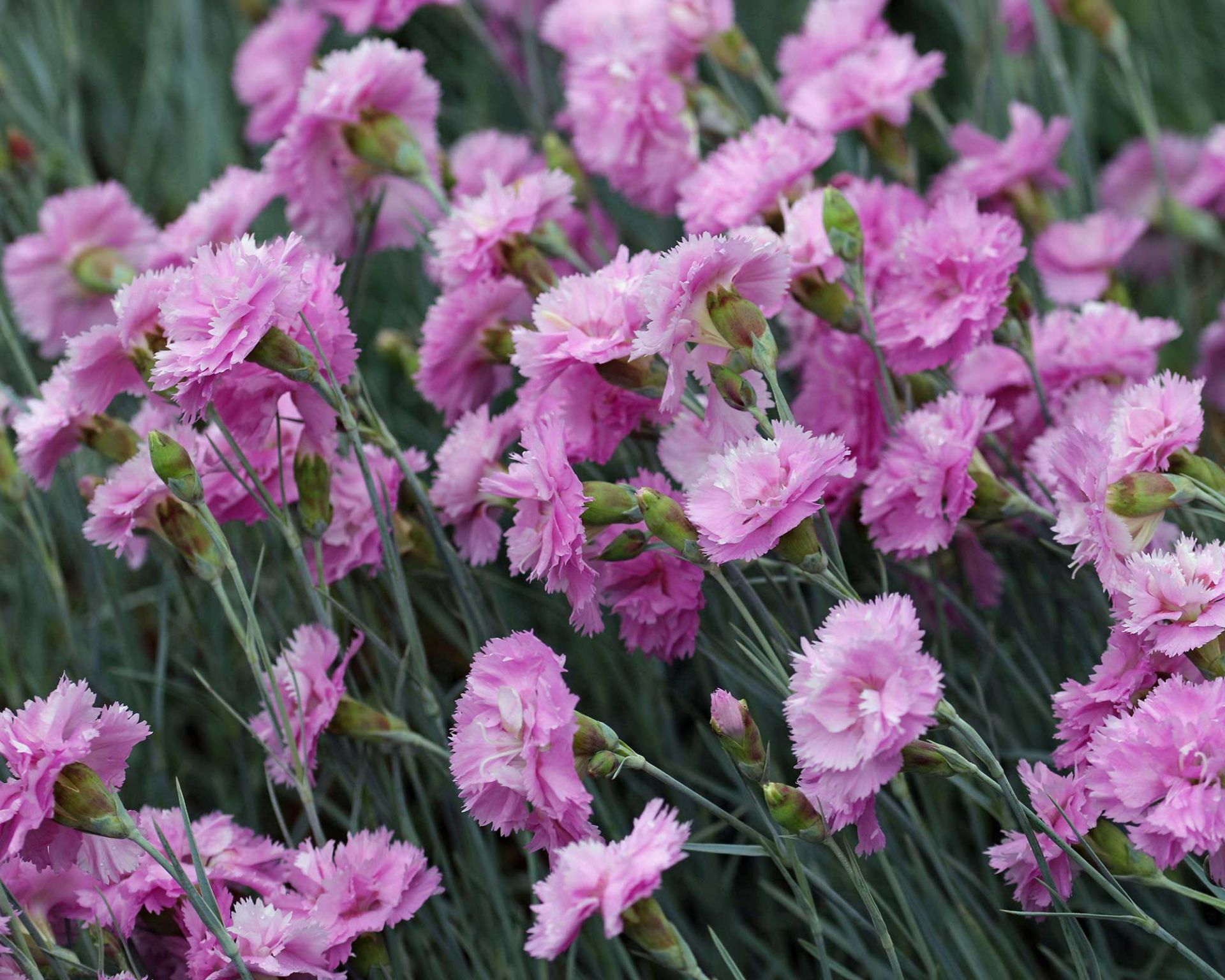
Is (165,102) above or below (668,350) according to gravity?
above

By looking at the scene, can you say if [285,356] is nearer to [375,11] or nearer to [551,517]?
[551,517]

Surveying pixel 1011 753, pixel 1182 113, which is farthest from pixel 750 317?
pixel 1182 113

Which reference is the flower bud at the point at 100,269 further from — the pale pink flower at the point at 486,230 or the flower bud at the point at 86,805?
the flower bud at the point at 86,805

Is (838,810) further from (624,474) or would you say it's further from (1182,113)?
(1182,113)

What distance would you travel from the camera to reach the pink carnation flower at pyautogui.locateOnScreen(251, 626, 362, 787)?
78 centimetres

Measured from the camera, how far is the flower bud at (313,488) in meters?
0.82

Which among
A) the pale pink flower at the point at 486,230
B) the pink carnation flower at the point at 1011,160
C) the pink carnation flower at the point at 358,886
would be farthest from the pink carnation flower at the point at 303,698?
the pink carnation flower at the point at 1011,160

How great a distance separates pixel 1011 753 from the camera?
0.84m

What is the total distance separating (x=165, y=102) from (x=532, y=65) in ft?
2.40

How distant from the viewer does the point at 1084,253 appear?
112 cm

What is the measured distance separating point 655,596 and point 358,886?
9.6 inches

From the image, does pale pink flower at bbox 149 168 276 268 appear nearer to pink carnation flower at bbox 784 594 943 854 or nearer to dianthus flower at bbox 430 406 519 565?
dianthus flower at bbox 430 406 519 565

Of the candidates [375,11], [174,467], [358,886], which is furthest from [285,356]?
[375,11]

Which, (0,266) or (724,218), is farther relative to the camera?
(0,266)
